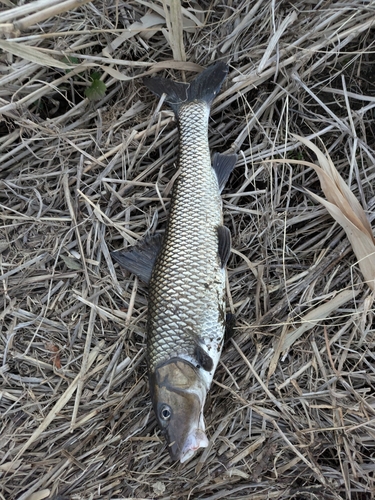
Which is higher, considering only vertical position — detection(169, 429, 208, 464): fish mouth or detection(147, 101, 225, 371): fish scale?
detection(147, 101, 225, 371): fish scale

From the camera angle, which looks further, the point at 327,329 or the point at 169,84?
the point at 169,84

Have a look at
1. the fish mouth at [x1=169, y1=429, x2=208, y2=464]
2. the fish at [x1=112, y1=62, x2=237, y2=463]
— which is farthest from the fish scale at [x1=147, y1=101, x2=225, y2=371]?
the fish mouth at [x1=169, y1=429, x2=208, y2=464]

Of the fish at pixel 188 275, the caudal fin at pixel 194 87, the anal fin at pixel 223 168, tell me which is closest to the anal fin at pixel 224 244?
the fish at pixel 188 275

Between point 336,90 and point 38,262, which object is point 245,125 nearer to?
point 336,90

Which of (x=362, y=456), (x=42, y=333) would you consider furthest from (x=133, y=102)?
(x=362, y=456)

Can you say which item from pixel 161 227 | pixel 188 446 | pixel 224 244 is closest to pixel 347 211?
pixel 224 244

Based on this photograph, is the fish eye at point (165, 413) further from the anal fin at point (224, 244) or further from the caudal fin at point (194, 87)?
the caudal fin at point (194, 87)

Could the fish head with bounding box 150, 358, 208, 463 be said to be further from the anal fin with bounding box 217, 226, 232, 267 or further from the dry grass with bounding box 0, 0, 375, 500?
the anal fin with bounding box 217, 226, 232, 267
